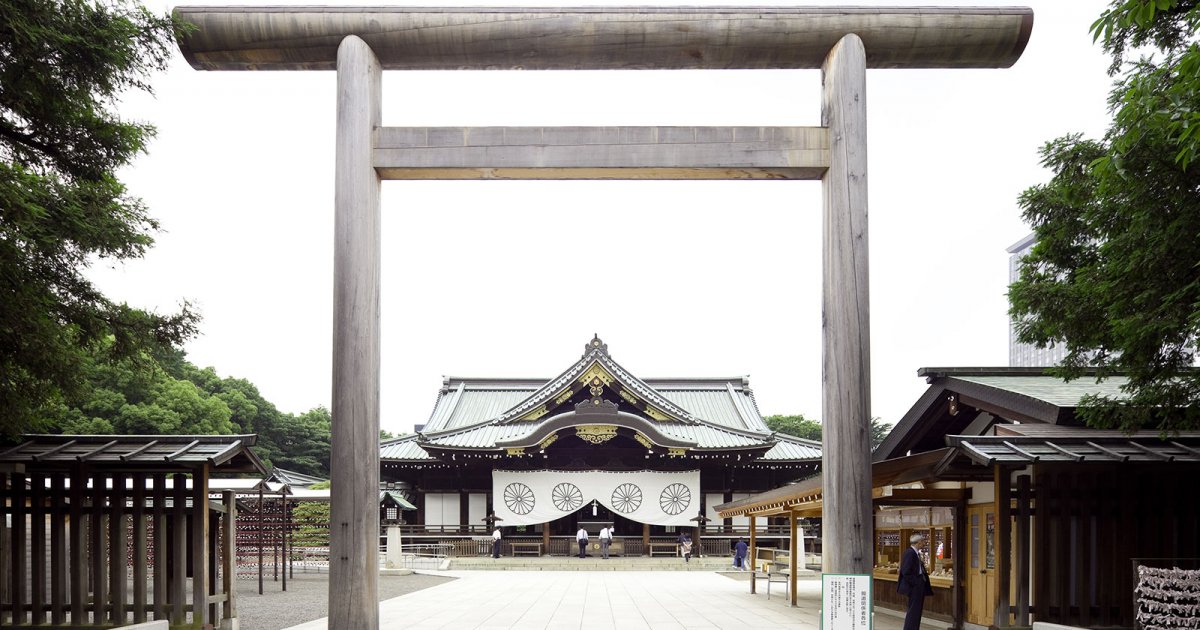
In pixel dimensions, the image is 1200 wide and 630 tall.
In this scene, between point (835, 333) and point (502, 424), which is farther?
point (502, 424)

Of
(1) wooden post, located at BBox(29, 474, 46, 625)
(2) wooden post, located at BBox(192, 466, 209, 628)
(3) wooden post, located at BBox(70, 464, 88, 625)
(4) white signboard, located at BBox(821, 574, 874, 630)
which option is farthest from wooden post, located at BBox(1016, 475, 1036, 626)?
(1) wooden post, located at BBox(29, 474, 46, 625)

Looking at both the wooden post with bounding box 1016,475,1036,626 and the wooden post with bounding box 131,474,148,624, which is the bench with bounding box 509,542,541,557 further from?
the wooden post with bounding box 1016,475,1036,626

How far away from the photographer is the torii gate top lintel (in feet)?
24.5

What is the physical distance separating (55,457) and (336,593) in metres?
4.82

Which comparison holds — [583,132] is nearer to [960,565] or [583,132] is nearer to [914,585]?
[914,585]

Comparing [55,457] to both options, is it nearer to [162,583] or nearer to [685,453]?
[162,583]

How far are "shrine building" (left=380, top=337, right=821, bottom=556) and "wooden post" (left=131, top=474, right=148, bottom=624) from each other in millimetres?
20590

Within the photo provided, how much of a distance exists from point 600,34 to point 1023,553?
6.66m

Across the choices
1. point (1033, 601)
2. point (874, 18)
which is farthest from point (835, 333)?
point (1033, 601)

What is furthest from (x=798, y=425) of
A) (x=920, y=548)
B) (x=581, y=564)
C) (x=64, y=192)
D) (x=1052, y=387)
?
(x=64, y=192)

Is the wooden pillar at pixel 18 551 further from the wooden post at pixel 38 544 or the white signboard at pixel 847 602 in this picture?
the white signboard at pixel 847 602

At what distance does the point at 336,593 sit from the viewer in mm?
7234

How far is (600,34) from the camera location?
7.47m

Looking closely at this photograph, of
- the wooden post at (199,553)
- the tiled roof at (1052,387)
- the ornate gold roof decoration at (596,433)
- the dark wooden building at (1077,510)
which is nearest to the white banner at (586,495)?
the ornate gold roof decoration at (596,433)
